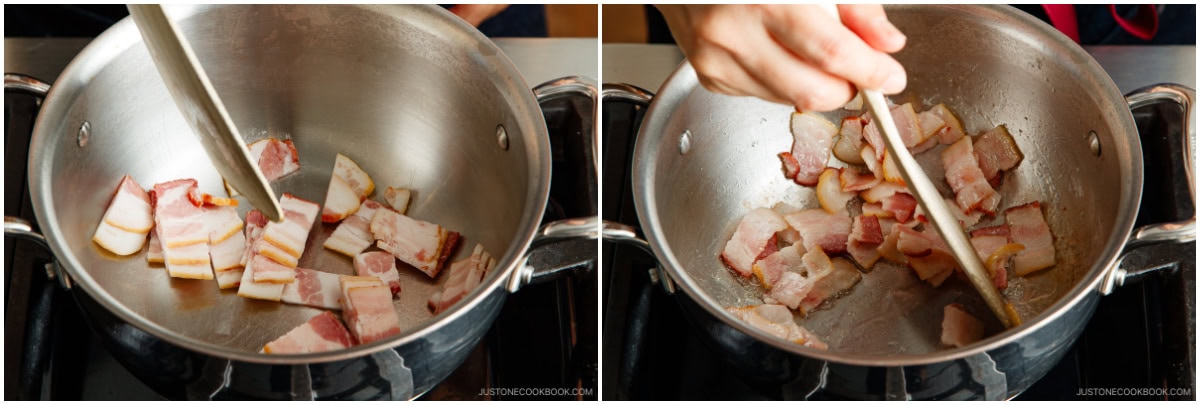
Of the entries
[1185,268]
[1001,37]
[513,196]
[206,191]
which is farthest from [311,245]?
[1185,268]

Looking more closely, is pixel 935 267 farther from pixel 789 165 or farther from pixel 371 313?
pixel 371 313

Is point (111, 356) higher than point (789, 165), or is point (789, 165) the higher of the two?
point (789, 165)

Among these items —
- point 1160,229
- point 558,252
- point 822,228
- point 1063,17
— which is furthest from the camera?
point 1063,17

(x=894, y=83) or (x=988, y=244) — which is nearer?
(x=894, y=83)

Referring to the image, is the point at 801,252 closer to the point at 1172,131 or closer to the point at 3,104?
the point at 1172,131

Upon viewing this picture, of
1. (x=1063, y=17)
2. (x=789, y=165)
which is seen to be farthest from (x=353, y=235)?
(x=1063, y=17)

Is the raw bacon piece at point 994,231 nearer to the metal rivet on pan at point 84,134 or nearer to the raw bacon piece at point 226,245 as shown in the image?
the raw bacon piece at point 226,245
